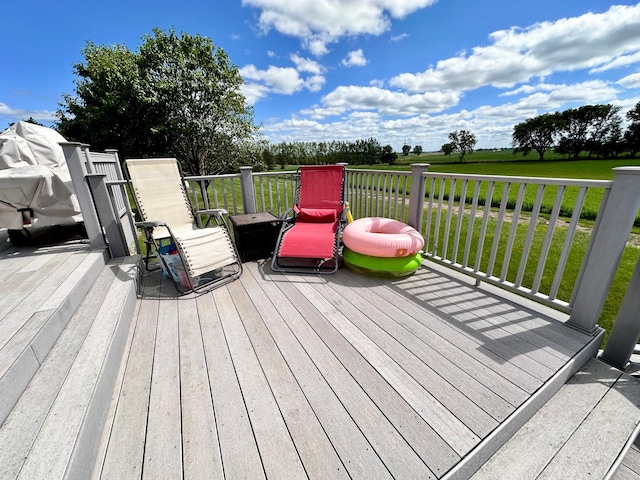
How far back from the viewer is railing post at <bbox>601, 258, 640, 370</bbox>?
1.67 m

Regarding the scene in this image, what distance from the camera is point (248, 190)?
3.94 m

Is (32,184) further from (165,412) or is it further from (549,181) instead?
(549,181)

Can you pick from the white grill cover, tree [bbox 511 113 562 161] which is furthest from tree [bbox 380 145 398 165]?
the white grill cover

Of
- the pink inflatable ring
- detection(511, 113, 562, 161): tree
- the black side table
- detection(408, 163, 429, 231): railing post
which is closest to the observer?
the pink inflatable ring

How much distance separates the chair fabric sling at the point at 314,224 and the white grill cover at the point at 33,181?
2597mm

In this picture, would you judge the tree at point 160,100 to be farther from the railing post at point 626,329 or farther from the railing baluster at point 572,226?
the railing post at point 626,329

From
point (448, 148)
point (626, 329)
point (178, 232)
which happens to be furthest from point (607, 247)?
point (448, 148)

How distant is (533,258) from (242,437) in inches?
181

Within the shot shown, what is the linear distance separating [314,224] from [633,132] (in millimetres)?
50470

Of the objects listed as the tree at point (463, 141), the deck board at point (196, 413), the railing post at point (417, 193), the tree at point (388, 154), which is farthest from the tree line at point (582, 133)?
the deck board at point (196, 413)

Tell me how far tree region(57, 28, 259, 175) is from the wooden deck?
11.8 m

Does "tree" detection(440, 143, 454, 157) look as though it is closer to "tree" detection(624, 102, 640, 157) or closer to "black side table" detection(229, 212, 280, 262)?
"tree" detection(624, 102, 640, 157)

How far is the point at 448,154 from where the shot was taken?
55750mm

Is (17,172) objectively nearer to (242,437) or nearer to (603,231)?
(242,437)
